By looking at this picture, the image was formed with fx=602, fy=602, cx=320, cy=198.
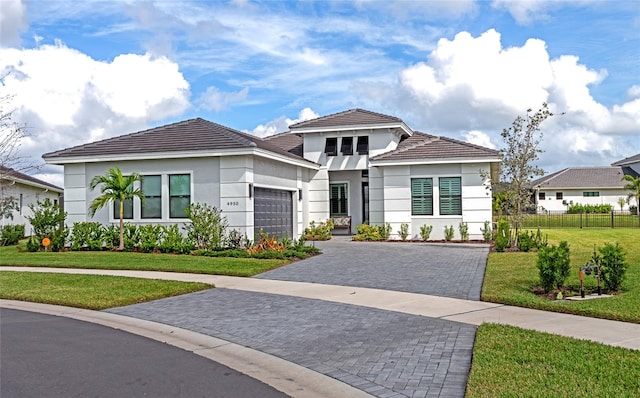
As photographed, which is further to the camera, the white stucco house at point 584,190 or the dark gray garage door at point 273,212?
the white stucco house at point 584,190

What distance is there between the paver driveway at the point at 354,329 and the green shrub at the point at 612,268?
2551 mm

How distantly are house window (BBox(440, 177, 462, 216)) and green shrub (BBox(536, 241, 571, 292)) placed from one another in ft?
46.8

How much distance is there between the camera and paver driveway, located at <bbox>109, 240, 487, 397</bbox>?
22.8 ft

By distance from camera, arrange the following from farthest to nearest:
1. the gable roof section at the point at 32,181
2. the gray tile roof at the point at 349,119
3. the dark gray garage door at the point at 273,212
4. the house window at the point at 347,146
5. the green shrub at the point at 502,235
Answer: the gable roof section at the point at 32,181 → the house window at the point at 347,146 → the gray tile roof at the point at 349,119 → the dark gray garage door at the point at 273,212 → the green shrub at the point at 502,235

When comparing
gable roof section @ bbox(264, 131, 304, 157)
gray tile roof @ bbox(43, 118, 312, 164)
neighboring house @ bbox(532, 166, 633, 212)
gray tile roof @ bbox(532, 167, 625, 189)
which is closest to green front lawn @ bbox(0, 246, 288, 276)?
gray tile roof @ bbox(43, 118, 312, 164)

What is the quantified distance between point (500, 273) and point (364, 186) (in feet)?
51.9

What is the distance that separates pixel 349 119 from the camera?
2969 centimetres

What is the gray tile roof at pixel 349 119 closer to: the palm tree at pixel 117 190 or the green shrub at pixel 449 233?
the green shrub at pixel 449 233

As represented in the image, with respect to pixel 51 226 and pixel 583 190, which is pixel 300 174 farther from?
pixel 583 190

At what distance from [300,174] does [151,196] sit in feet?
24.8

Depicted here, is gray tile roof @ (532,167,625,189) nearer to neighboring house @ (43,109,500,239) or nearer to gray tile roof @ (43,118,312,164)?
neighboring house @ (43,109,500,239)

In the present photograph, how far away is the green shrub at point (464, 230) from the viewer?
2600 cm

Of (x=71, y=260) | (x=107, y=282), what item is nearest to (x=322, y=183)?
(x=71, y=260)

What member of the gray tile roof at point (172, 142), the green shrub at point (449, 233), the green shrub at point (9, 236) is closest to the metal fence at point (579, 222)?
the green shrub at point (449, 233)
